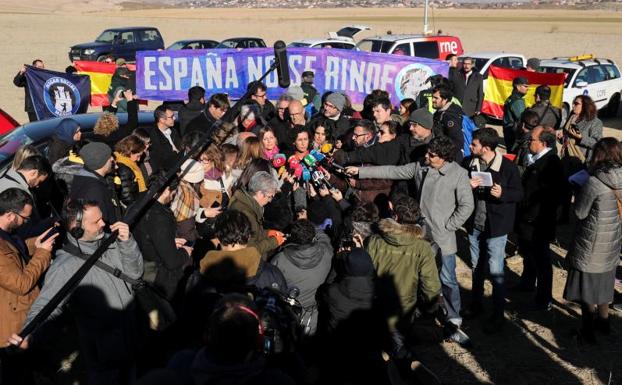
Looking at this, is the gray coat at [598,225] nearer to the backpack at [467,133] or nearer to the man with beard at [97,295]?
the backpack at [467,133]

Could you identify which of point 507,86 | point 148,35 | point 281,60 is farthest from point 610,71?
point 148,35

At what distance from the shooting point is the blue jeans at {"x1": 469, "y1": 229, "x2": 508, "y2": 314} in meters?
5.68

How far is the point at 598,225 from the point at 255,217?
291cm

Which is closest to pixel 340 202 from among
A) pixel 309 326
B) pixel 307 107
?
pixel 309 326

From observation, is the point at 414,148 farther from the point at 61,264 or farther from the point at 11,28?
the point at 11,28

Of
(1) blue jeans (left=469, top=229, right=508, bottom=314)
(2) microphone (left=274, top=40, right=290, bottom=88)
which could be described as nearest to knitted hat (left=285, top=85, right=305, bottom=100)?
(2) microphone (left=274, top=40, right=290, bottom=88)

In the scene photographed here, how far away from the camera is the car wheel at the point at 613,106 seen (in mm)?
16516

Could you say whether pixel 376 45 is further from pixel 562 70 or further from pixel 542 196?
pixel 542 196

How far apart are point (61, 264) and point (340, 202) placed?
2.84m

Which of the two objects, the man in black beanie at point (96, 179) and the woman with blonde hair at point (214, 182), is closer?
the man in black beanie at point (96, 179)

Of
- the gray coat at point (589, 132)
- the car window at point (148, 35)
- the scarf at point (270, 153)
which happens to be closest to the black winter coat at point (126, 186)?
the scarf at point (270, 153)

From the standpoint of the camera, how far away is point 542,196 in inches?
228

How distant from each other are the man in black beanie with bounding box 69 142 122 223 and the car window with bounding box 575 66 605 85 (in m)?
13.4

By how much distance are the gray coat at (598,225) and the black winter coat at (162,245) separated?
133 inches
